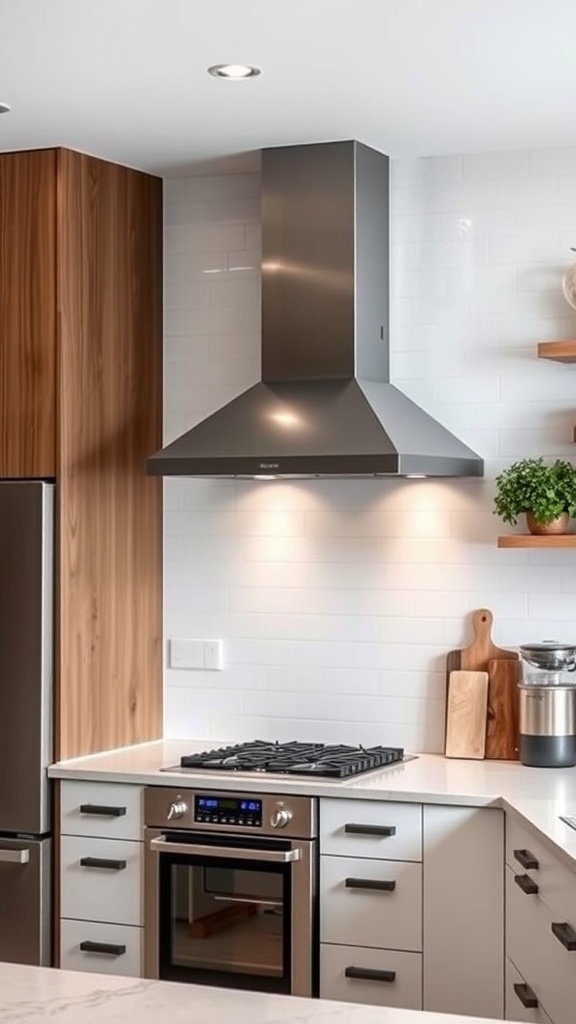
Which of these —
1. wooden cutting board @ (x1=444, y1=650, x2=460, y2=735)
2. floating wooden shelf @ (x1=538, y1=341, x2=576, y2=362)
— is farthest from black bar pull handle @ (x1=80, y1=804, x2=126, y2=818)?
floating wooden shelf @ (x1=538, y1=341, x2=576, y2=362)

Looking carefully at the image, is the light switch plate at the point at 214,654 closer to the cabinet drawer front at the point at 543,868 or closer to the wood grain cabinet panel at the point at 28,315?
the wood grain cabinet panel at the point at 28,315

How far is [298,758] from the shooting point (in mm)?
4285

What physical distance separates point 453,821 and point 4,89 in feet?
7.19

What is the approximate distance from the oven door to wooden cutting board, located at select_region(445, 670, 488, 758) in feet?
2.18

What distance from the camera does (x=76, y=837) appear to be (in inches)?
169

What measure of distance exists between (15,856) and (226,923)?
2.14 feet

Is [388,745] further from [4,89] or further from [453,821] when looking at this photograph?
[4,89]

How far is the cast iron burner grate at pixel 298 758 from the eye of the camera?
4.11 meters

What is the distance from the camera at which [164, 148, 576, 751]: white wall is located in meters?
4.49

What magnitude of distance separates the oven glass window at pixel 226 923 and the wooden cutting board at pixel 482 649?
35.2 inches

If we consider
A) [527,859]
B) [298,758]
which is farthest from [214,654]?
[527,859]

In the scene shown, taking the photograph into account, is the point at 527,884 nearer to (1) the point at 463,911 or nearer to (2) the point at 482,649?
(1) the point at 463,911

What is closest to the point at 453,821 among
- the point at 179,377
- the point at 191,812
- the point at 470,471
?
the point at 191,812

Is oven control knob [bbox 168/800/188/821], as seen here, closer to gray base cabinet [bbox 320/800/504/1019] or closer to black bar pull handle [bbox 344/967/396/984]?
gray base cabinet [bbox 320/800/504/1019]
